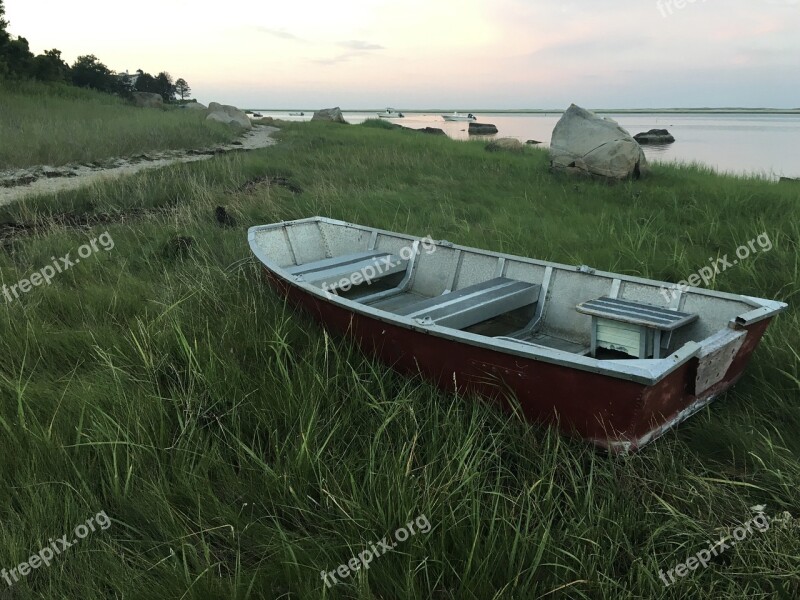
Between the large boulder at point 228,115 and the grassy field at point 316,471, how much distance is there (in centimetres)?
2853

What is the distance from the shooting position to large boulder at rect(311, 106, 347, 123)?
39188 millimetres

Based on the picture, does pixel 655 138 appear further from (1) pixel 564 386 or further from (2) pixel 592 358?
(1) pixel 564 386

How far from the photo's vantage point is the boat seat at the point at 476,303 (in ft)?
13.2

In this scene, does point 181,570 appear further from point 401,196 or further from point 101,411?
point 401,196

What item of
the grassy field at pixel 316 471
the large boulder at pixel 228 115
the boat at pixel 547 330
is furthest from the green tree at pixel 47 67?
the boat at pixel 547 330

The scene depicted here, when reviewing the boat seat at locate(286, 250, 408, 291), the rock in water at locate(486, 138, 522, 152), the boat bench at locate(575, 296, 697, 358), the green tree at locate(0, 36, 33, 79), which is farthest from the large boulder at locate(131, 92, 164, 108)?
the boat bench at locate(575, 296, 697, 358)

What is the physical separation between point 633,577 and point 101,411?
107 inches

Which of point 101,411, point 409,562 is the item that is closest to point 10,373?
point 101,411

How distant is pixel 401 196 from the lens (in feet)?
31.7

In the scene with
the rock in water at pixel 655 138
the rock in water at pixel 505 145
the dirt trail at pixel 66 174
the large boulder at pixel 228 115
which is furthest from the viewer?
the rock in water at pixel 655 138

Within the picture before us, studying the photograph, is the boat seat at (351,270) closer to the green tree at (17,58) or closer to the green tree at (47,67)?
the green tree at (17,58)

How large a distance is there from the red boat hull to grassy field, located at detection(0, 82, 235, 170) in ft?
41.1

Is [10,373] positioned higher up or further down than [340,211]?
further down

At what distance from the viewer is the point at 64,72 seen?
38.5 meters
